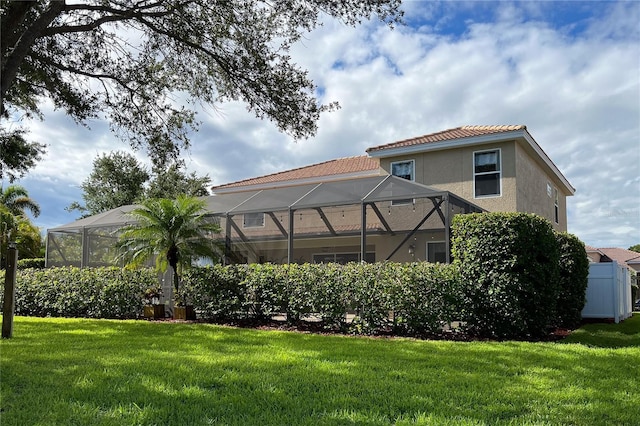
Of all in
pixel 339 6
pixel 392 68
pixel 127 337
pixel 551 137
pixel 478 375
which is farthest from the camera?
pixel 551 137

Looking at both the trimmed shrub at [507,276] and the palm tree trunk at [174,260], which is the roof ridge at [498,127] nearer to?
Answer: the trimmed shrub at [507,276]

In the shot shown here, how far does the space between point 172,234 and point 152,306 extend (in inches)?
84.4

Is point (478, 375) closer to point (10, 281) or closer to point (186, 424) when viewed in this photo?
point (186, 424)

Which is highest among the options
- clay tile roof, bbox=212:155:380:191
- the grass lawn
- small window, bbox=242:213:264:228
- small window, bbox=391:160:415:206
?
clay tile roof, bbox=212:155:380:191

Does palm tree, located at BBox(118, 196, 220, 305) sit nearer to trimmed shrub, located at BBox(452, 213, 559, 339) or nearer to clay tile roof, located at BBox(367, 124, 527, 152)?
trimmed shrub, located at BBox(452, 213, 559, 339)

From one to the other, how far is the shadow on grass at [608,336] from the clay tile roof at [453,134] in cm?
677

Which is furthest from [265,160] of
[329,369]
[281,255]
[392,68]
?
[329,369]

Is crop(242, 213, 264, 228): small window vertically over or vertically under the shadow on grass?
over

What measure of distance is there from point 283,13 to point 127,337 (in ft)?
24.2

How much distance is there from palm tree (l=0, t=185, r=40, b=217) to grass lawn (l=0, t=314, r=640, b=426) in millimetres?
29173

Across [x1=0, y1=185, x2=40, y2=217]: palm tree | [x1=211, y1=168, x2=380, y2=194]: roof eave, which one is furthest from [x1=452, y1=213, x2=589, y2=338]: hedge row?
[x1=0, y1=185, x2=40, y2=217]: palm tree

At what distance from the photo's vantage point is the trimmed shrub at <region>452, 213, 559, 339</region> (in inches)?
383


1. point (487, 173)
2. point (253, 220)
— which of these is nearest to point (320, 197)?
point (253, 220)

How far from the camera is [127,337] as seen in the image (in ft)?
30.1
